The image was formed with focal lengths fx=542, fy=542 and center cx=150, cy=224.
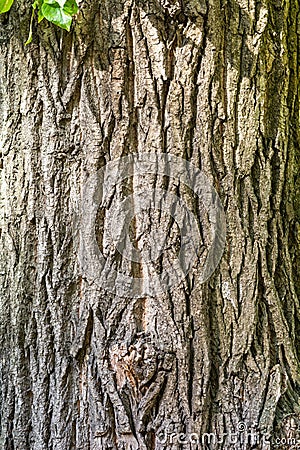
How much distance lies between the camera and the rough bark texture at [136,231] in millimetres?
1429

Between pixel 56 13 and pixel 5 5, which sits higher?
pixel 5 5

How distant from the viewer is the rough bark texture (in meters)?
1.43

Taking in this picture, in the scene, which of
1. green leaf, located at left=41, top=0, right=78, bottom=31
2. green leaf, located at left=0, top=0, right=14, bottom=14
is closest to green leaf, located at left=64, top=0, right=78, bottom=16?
green leaf, located at left=41, top=0, right=78, bottom=31

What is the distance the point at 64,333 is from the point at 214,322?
1.35ft

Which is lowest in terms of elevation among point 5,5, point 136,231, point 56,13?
point 136,231

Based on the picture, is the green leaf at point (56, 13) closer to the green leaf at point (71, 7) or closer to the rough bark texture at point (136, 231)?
the green leaf at point (71, 7)

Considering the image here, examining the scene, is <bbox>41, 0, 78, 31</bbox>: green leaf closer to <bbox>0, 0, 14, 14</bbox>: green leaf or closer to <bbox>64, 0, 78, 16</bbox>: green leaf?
<bbox>64, 0, 78, 16</bbox>: green leaf

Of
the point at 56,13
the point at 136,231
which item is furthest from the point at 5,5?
the point at 136,231

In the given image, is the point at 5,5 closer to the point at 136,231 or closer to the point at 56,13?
the point at 56,13

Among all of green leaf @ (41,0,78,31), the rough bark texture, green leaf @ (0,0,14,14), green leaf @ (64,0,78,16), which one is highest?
green leaf @ (0,0,14,14)

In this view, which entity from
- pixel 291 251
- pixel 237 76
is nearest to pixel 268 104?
pixel 237 76

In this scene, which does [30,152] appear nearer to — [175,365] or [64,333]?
[64,333]

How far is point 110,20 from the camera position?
57.1 inches

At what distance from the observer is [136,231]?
145 cm
